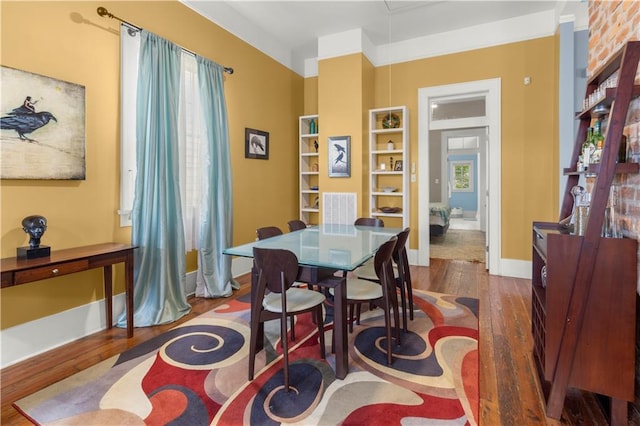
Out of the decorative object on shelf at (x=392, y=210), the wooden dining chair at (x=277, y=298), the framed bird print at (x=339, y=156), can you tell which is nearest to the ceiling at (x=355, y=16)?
the framed bird print at (x=339, y=156)

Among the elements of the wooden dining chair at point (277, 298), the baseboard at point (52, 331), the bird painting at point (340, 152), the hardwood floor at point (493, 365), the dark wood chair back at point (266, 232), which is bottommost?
the hardwood floor at point (493, 365)

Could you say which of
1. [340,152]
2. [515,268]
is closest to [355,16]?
[340,152]

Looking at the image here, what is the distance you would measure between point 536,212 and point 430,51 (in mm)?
2664

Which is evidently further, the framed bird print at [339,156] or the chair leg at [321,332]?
the framed bird print at [339,156]

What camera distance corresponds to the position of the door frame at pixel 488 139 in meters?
4.41

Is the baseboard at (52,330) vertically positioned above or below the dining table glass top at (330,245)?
below

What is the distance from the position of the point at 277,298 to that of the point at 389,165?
3.45 metres

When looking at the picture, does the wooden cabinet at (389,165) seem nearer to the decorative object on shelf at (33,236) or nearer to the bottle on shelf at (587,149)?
the bottle on shelf at (587,149)

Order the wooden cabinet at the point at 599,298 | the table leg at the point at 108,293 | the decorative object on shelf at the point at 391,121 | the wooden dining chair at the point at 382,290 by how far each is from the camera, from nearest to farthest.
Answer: the wooden cabinet at the point at 599,298
the wooden dining chair at the point at 382,290
the table leg at the point at 108,293
the decorative object on shelf at the point at 391,121

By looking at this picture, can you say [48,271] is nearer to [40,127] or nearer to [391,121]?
[40,127]

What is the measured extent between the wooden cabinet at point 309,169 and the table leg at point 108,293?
10.0 feet

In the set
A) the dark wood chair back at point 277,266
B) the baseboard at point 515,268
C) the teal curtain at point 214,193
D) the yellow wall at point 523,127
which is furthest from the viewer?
the baseboard at point 515,268

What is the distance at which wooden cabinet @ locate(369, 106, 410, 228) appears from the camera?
4770mm

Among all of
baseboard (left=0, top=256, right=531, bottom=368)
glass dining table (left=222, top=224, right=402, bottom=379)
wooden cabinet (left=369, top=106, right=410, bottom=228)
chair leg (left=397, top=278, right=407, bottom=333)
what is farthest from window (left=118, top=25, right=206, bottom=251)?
wooden cabinet (left=369, top=106, right=410, bottom=228)
